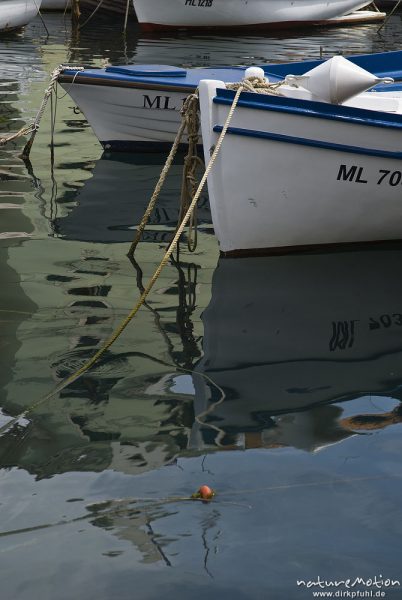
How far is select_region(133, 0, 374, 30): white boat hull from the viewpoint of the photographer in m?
23.7

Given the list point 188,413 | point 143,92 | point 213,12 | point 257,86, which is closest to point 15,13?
point 213,12

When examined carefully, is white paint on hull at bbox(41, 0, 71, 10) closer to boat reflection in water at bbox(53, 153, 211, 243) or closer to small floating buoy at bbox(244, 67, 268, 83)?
boat reflection in water at bbox(53, 153, 211, 243)

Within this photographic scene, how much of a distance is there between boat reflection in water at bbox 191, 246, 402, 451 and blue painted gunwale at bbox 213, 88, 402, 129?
3.93 ft

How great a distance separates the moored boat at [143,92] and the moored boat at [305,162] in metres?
2.78

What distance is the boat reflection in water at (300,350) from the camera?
18.4 ft

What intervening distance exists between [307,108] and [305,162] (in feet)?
1.42

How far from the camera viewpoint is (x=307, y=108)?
7.82m

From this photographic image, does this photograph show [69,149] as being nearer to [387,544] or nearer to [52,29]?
[387,544]

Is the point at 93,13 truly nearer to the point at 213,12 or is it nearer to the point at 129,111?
the point at 213,12

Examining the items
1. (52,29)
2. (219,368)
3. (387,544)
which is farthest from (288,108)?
(52,29)

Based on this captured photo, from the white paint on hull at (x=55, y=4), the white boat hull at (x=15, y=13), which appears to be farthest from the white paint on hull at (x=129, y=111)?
the white paint on hull at (x=55, y=4)

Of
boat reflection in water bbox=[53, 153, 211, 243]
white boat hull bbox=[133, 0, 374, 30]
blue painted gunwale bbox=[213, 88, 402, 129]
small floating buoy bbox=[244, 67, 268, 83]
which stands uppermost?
white boat hull bbox=[133, 0, 374, 30]

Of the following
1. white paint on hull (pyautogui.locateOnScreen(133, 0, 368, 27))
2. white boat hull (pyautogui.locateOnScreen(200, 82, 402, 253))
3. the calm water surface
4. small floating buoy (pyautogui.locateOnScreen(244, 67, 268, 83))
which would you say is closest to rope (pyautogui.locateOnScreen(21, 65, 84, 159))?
the calm water surface

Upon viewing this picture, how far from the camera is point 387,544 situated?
4.41 meters
